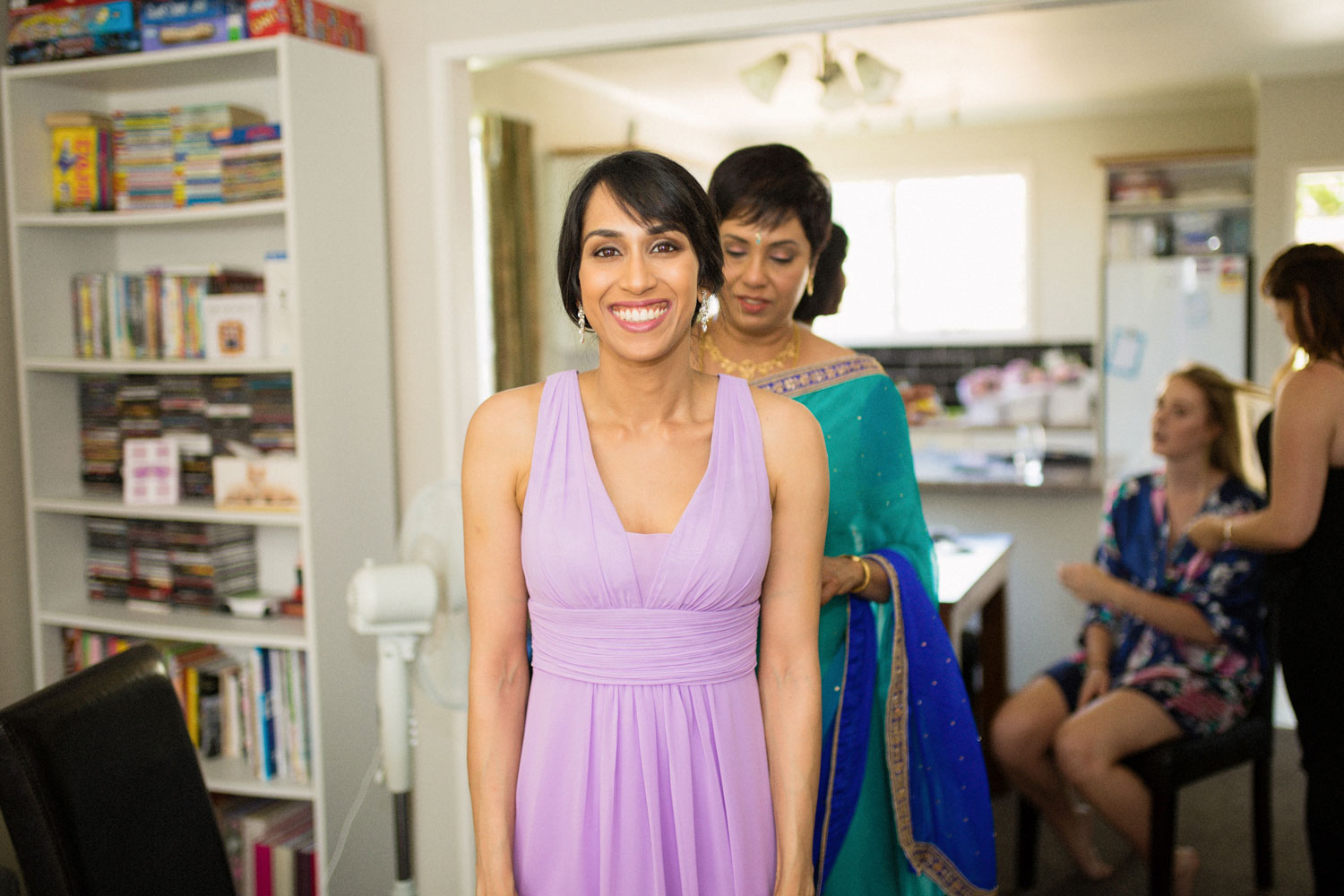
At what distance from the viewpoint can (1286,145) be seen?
221 inches

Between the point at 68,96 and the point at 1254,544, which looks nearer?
the point at 1254,544

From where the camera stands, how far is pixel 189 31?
2.70 metres

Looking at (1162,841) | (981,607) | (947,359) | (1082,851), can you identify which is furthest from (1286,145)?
(1162,841)

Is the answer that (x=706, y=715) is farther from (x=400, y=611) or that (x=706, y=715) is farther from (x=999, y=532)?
(x=999, y=532)

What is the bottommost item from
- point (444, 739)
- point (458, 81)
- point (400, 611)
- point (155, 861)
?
point (444, 739)

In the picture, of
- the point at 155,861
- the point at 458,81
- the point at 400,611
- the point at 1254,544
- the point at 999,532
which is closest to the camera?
the point at 155,861

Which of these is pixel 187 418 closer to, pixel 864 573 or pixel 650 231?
pixel 864 573

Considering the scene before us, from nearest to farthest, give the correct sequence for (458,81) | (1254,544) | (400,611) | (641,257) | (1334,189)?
(641,257) < (400,611) < (1254,544) < (458,81) < (1334,189)

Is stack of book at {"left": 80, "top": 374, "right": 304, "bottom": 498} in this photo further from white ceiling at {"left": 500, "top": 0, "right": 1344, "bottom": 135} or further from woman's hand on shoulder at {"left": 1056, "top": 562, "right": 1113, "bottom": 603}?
woman's hand on shoulder at {"left": 1056, "top": 562, "right": 1113, "bottom": 603}

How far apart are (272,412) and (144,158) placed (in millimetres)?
731

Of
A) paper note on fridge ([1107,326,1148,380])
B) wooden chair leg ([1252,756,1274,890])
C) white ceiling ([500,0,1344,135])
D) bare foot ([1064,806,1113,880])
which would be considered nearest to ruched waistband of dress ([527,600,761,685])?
bare foot ([1064,806,1113,880])

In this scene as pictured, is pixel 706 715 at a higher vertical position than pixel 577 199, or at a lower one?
lower

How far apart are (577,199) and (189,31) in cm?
185

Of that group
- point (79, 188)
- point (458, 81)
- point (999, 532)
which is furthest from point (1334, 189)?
point (79, 188)
